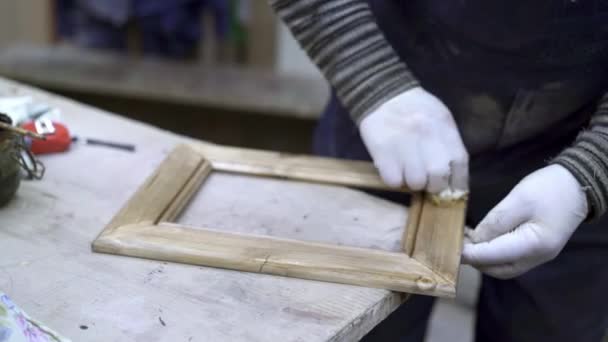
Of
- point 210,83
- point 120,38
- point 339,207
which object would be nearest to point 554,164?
point 339,207

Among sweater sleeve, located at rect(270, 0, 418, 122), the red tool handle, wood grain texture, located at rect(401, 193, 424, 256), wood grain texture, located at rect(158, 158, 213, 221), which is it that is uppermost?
sweater sleeve, located at rect(270, 0, 418, 122)

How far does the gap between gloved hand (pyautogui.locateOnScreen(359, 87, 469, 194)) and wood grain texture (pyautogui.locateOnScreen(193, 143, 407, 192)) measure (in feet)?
0.13

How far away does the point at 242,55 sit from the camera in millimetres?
2189

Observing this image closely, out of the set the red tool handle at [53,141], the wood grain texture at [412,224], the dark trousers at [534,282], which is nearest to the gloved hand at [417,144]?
the wood grain texture at [412,224]

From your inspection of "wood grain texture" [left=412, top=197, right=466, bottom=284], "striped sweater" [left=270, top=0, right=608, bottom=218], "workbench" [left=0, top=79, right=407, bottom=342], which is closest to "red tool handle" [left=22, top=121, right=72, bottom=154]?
"workbench" [left=0, top=79, right=407, bottom=342]

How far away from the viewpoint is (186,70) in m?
1.90

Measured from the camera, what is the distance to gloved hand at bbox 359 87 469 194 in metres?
0.69

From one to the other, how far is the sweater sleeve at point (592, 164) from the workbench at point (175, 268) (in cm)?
16

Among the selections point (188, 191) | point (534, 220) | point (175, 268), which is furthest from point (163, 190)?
point (534, 220)

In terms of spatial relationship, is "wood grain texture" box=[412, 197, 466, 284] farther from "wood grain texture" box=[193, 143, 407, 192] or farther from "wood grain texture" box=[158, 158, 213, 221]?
"wood grain texture" box=[158, 158, 213, 221]

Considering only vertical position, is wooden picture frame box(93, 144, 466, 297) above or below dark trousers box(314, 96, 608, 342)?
above

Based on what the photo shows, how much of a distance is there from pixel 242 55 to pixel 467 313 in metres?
1.02

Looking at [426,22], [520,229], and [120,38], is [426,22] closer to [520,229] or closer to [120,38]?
[520,229]

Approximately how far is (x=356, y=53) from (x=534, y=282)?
1.10 feet
